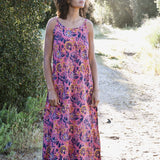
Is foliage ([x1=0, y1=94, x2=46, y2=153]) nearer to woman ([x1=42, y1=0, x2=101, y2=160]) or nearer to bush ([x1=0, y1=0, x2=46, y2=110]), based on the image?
bush ([x1=0, y1=0, x2=46, y2=110])

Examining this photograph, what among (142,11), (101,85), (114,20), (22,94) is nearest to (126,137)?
(22,94)

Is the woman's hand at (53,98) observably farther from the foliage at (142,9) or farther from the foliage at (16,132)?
the foliage at (142,9)

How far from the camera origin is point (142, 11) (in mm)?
29062

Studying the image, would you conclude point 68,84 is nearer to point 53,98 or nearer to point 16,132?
point 53,98

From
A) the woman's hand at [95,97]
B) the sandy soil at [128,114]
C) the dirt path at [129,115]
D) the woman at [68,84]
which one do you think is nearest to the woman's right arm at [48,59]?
the woman at [68,84]

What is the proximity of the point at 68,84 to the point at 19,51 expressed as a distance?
5.18ft

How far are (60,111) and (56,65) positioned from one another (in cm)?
38

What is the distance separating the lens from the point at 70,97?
242 centimetres

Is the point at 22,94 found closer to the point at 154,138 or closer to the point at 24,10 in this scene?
the point at 24,10

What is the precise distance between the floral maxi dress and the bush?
1.39m

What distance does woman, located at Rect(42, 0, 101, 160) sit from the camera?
94.0 inches

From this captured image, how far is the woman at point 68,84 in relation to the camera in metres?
2.39

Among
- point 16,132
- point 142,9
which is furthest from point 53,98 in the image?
point 142,9

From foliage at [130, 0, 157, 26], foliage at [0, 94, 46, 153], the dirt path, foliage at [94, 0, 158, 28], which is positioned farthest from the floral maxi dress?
foliage at [94, 0, 158, 28]
